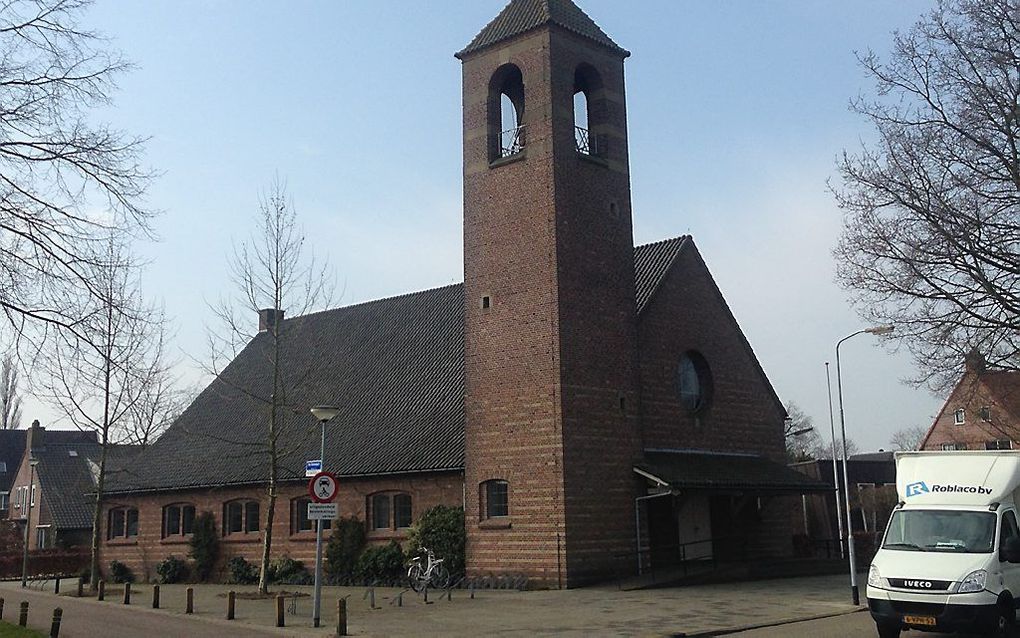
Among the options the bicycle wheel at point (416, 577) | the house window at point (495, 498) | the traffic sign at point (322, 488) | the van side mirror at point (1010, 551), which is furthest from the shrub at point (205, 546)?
the van side mirror at point (1010, 551)

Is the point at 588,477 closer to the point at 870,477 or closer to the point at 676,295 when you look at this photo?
the point at 676,295

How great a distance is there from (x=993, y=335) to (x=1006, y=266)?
1.52m

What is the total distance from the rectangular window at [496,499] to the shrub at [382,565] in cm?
370

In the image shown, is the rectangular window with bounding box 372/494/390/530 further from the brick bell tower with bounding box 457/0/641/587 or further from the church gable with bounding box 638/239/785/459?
the church gable with bounding box 638/239/785/459

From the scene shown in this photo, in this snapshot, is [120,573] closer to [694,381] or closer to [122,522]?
[122,522]

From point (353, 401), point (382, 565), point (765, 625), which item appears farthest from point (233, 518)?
point (765, 625)

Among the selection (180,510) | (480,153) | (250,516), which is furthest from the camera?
(180,510)

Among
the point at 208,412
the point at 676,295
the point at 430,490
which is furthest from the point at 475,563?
the point at 208,412

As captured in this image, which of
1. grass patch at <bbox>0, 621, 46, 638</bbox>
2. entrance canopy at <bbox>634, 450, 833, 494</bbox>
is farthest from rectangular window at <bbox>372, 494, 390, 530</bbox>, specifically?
grass patch at <bbox>0, 621, 46, 638</bbox>

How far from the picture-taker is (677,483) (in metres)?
26.5

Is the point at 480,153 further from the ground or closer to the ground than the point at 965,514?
further from the ground

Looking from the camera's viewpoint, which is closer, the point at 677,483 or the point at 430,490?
the point at 677,483

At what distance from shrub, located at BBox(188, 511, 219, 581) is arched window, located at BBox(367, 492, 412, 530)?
7821mm

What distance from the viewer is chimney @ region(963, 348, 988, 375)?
71.9ft
